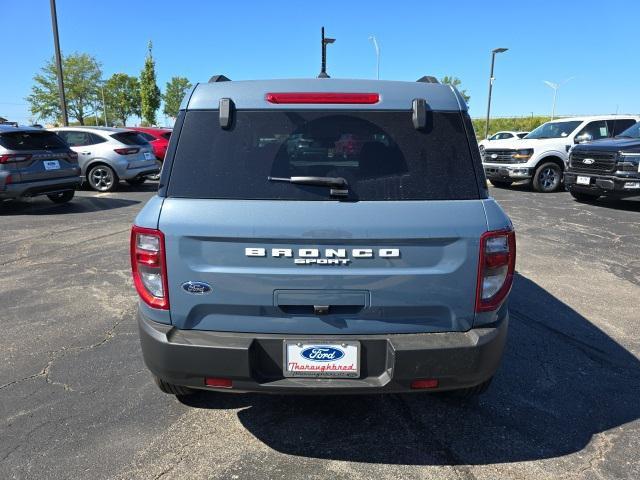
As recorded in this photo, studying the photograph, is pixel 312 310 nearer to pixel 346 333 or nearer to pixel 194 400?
pixel 346 333

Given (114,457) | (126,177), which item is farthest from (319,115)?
(126,177)

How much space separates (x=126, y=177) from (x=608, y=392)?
1178 cm

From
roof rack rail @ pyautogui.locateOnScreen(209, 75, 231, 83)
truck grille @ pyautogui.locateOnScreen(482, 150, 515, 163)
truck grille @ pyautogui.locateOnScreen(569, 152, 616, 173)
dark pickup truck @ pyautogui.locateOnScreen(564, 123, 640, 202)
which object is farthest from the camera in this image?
truck grille @ pyautogui.locateOnScreen(482, 150, 515, 163)

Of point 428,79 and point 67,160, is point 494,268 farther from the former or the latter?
point 67,160

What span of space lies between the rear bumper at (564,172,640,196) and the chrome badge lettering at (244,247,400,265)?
9.56 m

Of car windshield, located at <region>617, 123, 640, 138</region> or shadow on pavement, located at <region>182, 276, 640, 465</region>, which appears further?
car windshield, located at <region>617, 123, 640, 138</region>

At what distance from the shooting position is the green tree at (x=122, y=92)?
193 ft

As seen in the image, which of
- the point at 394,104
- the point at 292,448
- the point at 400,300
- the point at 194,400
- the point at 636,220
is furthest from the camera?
the point at 636,220

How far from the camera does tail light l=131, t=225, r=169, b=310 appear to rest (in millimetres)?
2271

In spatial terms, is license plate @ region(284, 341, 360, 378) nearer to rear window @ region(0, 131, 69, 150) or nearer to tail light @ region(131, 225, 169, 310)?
tail light @ region(131, 225, 169, 310)

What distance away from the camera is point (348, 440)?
267 cm

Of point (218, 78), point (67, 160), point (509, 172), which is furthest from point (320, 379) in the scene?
point (509, 172)

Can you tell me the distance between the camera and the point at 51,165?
955 centimetres

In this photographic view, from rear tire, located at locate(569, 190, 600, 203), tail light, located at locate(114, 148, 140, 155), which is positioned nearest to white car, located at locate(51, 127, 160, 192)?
tail light, located at locate(114, 148, 140, 155)
